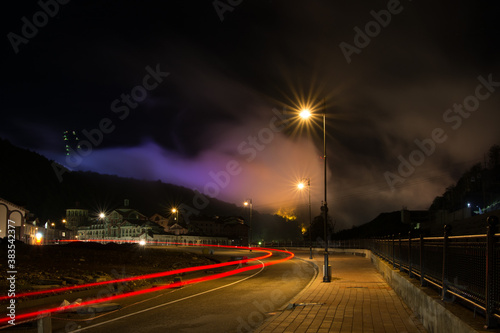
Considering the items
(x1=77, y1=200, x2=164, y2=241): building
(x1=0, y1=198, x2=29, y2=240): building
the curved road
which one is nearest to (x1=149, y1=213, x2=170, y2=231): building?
(x1=77, y1=200, x2=164, y2=241): building

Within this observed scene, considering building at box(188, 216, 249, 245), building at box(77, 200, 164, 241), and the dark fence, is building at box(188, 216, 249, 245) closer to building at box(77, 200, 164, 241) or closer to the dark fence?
building at box(77, 200, 164, 241)

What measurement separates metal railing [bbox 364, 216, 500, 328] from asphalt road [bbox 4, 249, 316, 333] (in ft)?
12.9

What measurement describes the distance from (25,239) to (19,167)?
106443 millimetres

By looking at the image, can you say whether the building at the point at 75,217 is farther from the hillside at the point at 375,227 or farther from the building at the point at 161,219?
the hillside at the point at 375,227

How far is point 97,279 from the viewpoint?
17391mm

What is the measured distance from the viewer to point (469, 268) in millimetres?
5688

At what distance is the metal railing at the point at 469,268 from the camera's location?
179 inches

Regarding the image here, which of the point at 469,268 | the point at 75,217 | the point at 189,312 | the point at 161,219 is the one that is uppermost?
the point at 469,268

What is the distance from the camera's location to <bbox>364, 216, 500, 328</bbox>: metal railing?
4.54 m

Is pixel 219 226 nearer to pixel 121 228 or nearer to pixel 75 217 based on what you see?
pixel 121 228

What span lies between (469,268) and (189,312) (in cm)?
747

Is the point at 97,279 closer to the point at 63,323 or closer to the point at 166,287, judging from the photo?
the point at 166,287

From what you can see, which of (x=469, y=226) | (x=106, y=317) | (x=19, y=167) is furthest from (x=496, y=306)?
(x=19, y=167)

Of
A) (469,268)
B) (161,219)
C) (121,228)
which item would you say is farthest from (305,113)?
(161,219)
